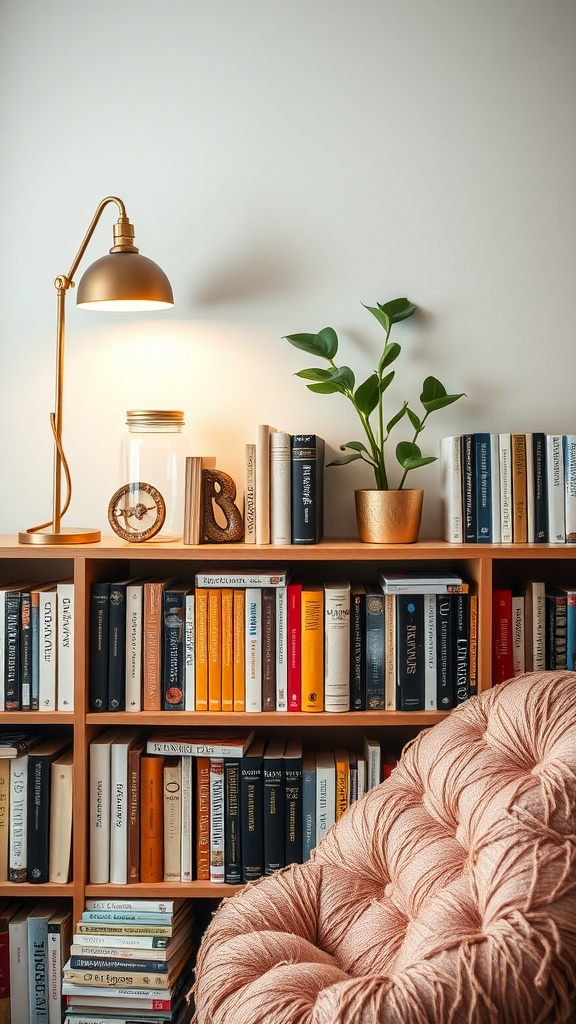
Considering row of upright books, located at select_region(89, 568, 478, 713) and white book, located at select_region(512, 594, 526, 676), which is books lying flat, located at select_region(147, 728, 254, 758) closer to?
row of upright books, located at select_region(89, 568, 478, 713)

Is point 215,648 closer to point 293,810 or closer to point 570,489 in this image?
point 293,810

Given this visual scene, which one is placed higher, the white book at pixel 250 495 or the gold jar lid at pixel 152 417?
the gold jar lid at pixel 152 417

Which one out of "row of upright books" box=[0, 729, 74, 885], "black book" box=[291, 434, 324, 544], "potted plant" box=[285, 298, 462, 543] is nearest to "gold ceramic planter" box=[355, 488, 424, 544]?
"potted plant" box=[285, 298, 462, 543]

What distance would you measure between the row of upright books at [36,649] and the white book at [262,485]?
15.8 inches

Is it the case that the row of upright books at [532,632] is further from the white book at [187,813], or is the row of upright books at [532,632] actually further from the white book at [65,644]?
the white book at [65,644]

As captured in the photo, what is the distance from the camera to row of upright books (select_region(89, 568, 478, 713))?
1614mm

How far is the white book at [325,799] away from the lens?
1.63m

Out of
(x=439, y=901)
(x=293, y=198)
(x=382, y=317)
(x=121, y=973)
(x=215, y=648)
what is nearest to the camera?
(x=439, y=901)

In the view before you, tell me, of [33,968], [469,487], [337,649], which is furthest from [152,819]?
[469,487]

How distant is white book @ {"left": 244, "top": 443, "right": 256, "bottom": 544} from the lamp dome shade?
36cm

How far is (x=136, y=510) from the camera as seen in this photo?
1689mm

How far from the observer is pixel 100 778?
64.4 inches

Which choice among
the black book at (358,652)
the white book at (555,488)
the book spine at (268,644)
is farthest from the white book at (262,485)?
the white book at (555,488)

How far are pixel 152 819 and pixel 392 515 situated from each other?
779mm
